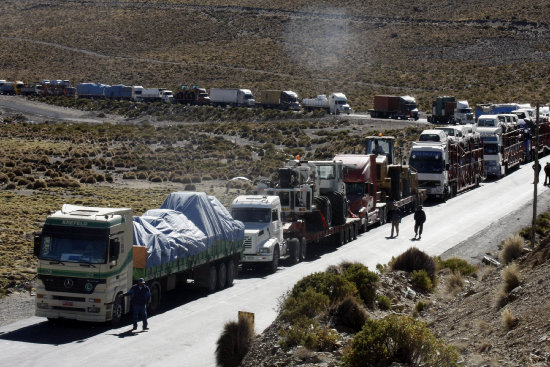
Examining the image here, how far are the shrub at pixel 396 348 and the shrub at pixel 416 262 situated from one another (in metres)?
11.3

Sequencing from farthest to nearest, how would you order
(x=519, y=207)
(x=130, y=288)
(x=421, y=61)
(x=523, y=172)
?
(x=421, y=61) < (x=523, y=172) < (x=519, y=207) < (x=130, y=288)

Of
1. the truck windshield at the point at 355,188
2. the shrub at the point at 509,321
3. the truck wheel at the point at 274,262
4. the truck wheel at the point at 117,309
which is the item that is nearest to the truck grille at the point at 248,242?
the truck wheel at the point at 274,262

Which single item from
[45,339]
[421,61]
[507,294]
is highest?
[421,61]

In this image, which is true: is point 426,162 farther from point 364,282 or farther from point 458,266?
point 364,282

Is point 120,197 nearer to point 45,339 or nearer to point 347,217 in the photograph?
point 347,217

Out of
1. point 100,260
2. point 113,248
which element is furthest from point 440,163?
point 100,260

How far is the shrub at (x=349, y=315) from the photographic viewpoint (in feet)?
60.3

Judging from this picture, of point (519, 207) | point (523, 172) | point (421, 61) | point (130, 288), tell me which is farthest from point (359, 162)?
point (421, 61)

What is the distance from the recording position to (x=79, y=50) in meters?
155

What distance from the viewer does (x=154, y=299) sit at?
76.3 feet

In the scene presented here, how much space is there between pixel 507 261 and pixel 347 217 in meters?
12.2

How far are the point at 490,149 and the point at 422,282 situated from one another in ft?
111

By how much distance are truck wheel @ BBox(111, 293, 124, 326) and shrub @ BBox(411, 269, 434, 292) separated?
314 inches

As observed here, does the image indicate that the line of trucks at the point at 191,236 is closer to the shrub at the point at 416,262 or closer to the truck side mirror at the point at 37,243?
the truck side mirror at the point at 37,243
